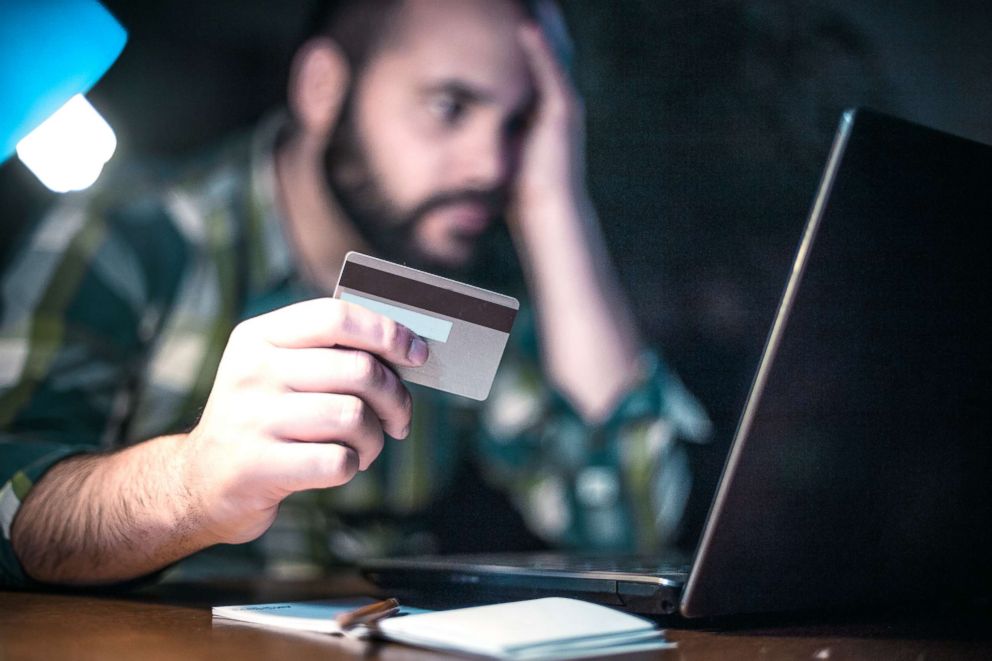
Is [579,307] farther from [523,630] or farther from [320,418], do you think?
[523,630]

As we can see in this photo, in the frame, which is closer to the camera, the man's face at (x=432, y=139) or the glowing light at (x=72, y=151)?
the glowing light at (x=72, y=151)

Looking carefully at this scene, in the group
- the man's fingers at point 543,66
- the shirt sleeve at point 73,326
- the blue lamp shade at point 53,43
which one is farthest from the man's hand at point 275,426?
the man's fingers at point 543,66

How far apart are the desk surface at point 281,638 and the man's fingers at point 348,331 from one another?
0.23m

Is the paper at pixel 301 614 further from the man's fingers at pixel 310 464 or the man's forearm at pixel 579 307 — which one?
the man's forearm at pixel 579 307

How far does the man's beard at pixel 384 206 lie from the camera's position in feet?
5.85

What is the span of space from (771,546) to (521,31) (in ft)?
4.51

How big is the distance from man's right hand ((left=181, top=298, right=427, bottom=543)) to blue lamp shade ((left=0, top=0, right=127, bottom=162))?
710mm

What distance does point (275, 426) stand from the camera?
766mm

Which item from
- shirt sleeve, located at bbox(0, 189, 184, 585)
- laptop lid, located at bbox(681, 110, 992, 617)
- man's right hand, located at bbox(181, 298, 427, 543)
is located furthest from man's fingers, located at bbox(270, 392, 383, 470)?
shirt sleeve, located at bbox(0, 189, 184, 585)

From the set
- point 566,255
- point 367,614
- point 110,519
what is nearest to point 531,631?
point 367,614

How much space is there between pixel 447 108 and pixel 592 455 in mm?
747

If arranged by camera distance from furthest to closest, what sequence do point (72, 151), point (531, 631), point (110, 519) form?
point (72, 151) < point (110, 519) < point (531, 631)

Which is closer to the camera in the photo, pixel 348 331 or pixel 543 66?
pixel 348 331

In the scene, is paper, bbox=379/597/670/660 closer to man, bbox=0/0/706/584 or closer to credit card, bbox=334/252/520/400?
credit card, bbox=334/252/520/400
